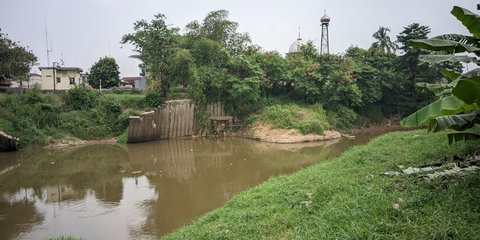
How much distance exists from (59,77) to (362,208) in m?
27.1

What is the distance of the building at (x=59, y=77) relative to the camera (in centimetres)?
2559

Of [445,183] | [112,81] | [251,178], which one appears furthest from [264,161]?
[112,81]

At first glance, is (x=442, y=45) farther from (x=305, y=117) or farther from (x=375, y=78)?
(x=375, y=78)

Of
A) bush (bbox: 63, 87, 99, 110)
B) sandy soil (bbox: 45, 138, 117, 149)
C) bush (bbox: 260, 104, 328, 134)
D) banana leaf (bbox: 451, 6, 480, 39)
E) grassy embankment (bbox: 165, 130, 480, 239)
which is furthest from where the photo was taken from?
bush (bbox: 63, 87, 99, 110)

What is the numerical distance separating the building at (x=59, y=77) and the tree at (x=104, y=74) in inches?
104

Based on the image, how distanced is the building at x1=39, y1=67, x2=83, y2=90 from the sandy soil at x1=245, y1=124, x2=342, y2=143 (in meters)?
15.5

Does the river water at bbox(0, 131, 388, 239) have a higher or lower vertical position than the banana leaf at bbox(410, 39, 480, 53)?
lower

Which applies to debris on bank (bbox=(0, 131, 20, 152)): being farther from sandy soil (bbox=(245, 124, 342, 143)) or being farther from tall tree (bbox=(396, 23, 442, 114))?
tall tree (bbox=(396, 23, 442, 114))

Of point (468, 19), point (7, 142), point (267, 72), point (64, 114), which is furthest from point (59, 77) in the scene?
point (468, 19)

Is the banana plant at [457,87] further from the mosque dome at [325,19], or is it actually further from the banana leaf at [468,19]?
the mosque dome at [325,19]

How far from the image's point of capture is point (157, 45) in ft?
59.9

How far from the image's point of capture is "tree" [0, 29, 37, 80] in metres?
19.0

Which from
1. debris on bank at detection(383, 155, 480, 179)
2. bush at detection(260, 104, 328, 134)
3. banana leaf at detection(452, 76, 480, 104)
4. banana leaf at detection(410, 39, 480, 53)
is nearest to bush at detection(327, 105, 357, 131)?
bush at detection(260, 104, 328, 134)

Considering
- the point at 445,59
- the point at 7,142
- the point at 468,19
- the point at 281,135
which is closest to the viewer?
the point at 468,19
